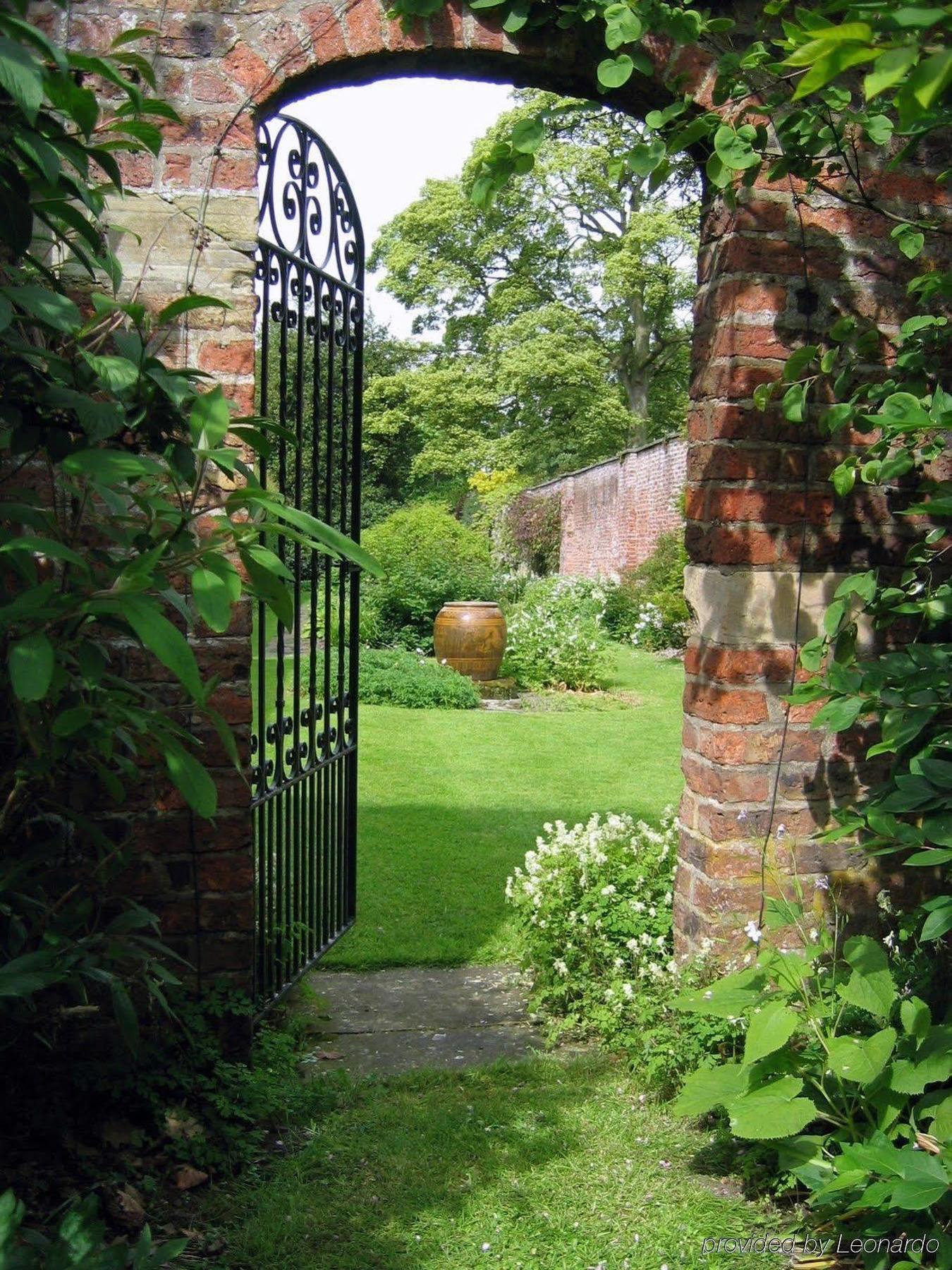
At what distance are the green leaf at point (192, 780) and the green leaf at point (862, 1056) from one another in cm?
162

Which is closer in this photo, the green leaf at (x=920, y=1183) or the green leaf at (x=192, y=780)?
the green leaf at (x=192, y=780)

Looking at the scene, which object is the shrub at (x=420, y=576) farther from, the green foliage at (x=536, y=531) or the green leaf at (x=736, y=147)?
the green leaf at (x=736, y=147)

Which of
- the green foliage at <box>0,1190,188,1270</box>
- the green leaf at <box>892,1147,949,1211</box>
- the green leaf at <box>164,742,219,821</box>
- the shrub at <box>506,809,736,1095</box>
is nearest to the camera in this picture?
the green foliage at <box>0,1190,188,1270</box>

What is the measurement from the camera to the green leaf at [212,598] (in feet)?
4.91

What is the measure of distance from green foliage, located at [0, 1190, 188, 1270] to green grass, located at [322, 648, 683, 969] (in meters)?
2.74

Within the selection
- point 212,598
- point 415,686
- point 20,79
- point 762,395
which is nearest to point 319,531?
point 212,598

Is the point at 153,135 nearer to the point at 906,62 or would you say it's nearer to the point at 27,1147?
the point at 906,62

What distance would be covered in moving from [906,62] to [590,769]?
7.16 meters

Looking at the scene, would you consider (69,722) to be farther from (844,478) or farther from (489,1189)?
(844,478)

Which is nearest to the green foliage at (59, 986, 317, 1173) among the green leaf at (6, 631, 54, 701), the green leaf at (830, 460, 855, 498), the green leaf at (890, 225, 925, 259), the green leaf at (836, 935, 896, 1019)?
the green leaf at (6, 631, 54, 701)

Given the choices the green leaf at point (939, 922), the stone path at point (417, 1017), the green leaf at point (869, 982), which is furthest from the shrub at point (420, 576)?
the green leaf at point (939, 922)

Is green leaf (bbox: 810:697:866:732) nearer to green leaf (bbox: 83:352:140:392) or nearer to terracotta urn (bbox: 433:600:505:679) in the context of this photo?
green leaf (bbox: 83:352:140:392)

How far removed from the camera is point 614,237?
2578 cm

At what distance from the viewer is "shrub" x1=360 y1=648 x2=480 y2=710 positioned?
34.7ft
